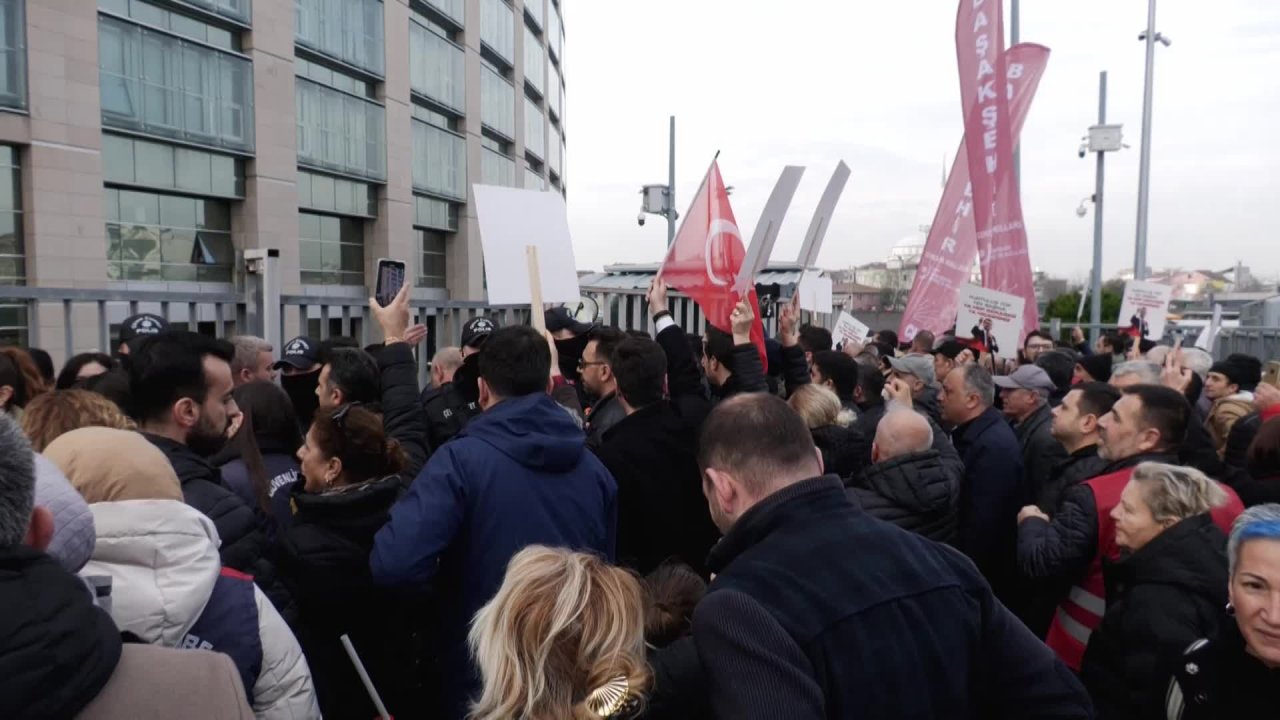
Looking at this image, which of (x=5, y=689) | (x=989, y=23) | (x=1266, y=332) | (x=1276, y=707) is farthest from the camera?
(x=1266, y=332)

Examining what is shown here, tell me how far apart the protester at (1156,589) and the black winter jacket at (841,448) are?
1.51 m

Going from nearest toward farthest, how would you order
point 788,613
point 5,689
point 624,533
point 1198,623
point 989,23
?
point 5,689 → point 788,613 → point 1198,623 → point 624,533 → point 989,23

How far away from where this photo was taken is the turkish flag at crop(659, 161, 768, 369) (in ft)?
19.7

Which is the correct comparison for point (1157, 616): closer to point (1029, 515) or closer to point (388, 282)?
point (1029, 515)

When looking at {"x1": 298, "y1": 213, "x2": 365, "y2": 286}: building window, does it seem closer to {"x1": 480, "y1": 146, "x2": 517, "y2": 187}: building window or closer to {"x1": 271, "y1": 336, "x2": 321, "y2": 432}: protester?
{"x1": 480, "y1": 146, "x2": 517, "y2": 187}: building window

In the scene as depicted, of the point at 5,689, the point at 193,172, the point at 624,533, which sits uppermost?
the point at 193,172

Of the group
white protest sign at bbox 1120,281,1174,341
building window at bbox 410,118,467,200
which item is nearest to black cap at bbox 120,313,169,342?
white protest sign at bbox 1120,281,1174,341

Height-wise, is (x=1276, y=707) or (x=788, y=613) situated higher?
(x=788, y=613)

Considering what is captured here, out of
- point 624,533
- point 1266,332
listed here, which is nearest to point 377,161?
point 1266,332

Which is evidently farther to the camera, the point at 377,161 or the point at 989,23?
the point at 377,161

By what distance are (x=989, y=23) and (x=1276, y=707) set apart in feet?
32.6

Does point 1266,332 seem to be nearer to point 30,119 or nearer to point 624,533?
point 624,533

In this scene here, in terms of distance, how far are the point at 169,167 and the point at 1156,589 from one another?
1861 cm

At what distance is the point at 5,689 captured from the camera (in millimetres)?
1216
